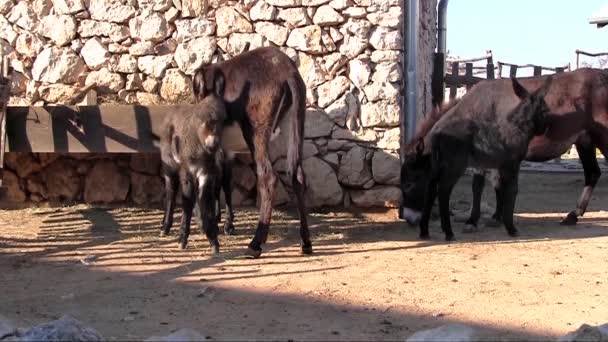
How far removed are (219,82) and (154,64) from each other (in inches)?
100

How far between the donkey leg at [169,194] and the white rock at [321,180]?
1.89m

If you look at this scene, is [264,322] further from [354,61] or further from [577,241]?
[354,61]

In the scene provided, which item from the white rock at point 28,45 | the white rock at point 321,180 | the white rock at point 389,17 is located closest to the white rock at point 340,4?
the white rock at point 389,17

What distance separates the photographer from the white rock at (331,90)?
26.7 ft

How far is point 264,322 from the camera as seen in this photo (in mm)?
4188

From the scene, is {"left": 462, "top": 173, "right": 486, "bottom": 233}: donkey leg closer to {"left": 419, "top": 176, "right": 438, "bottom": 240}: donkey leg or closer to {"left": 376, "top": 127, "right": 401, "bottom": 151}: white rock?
{"left": 419, "top": 176, "right": 438, "bottom": 240}: donkey leg

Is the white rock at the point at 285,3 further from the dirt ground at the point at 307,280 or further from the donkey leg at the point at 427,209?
the donkey leg at the point at 427,209

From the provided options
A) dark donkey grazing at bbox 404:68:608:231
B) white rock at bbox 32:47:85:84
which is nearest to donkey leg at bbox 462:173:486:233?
dark donkey grazing at bbox 404:68:608:231

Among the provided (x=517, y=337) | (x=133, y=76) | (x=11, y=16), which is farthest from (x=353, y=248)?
(x=11, y=16)

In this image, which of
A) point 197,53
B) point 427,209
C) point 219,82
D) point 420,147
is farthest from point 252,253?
point 197,53

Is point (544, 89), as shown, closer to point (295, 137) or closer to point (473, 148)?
point (473, 148)

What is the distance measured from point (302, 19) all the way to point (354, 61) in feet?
2.45

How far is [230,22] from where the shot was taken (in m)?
8.37

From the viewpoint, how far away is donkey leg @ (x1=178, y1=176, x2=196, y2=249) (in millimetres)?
6012
